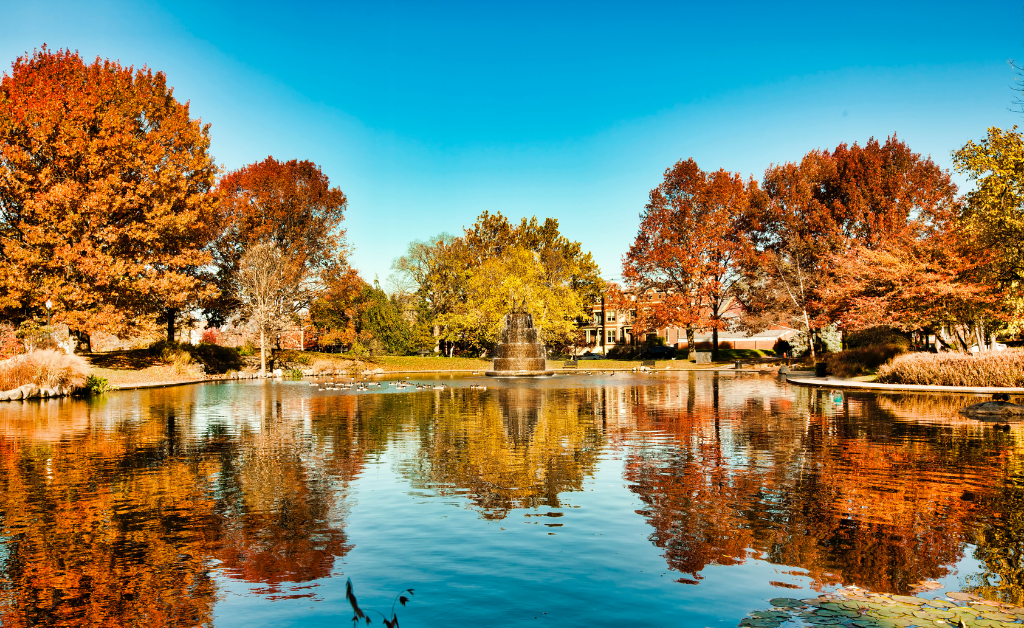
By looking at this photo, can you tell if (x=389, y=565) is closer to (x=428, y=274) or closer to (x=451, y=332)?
(x=451, y=332)

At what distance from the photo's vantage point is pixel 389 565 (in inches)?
244

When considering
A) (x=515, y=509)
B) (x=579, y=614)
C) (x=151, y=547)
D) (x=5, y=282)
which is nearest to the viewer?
(x=579, y=614)

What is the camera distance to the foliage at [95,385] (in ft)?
99.0

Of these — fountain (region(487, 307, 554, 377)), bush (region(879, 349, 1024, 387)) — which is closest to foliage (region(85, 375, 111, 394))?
fountain (region(487, 307, 554, 377))

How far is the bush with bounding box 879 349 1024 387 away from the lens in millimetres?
24953

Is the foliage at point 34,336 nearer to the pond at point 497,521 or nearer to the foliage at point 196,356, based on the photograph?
the foliage at point 196,356

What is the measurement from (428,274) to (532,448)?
63.3m

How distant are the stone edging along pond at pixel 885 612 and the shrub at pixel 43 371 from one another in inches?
1204

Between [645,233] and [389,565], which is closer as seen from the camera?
[389,565]

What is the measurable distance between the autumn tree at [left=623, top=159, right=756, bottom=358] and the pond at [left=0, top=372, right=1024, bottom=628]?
138ft

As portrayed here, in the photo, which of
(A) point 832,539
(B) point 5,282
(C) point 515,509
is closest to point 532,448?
(C) point 515,509

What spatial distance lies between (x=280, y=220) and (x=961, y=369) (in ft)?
161

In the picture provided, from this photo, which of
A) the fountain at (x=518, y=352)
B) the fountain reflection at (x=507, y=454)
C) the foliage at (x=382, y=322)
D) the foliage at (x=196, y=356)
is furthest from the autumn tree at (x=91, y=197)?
the fountain reflection at (x=507, y=454)

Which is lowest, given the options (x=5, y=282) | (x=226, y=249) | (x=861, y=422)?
(x=861, y=422)
